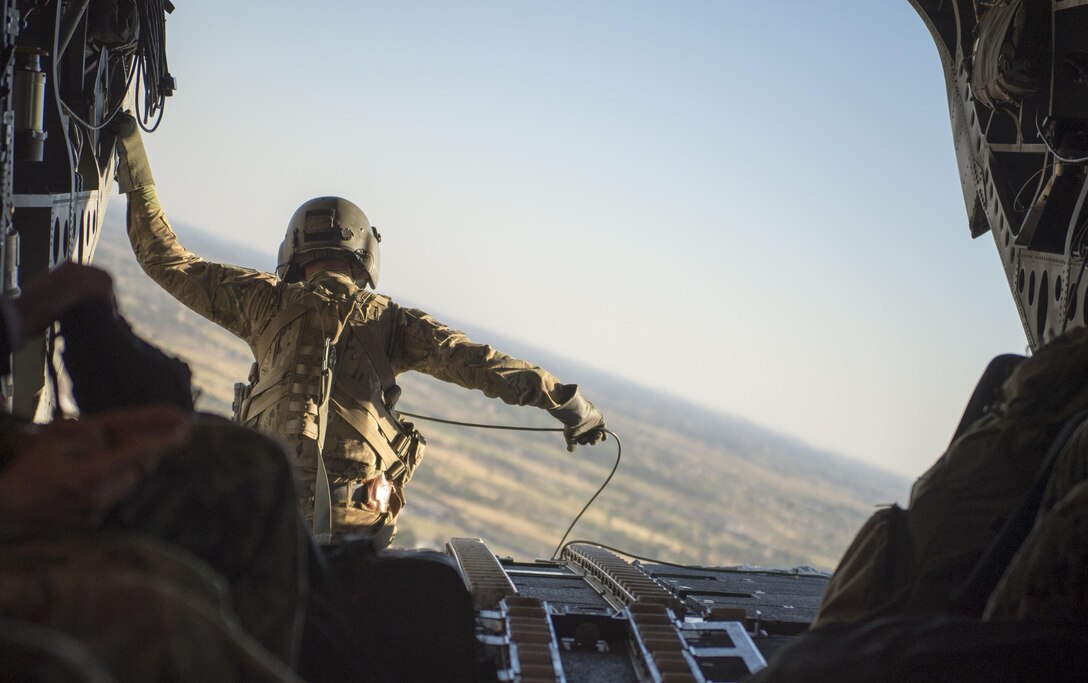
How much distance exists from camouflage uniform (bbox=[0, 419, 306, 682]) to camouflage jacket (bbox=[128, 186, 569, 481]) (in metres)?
3.71

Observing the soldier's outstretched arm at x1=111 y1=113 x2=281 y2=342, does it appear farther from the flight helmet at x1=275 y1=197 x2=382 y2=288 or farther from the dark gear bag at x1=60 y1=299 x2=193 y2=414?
the dark gear bag at x1=60 y1=299 x2=193 y2=414

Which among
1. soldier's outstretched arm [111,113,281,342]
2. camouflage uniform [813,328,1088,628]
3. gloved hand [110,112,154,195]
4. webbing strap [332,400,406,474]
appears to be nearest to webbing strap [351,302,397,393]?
webbing strap [332,400,406,474]

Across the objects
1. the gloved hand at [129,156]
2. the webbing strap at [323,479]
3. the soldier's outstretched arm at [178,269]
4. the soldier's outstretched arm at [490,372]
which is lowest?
the webbing strap at [323,479]

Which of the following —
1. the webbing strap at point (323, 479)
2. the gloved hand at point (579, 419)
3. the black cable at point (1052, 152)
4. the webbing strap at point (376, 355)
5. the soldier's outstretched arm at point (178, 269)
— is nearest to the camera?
the black cable at point (1052, 152)

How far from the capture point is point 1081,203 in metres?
5.70

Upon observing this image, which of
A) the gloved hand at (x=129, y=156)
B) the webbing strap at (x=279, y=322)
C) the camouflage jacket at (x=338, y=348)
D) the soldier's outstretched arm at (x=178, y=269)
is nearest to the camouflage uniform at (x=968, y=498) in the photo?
the camouflage jacket at (x=338, y=348)

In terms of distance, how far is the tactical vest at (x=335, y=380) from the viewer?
21.9ft

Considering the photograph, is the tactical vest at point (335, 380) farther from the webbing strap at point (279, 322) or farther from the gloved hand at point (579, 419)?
the gloved hand at point (579, 419)

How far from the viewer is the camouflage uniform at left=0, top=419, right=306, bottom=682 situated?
2.04m

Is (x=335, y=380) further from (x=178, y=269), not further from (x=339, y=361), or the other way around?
(x=178, y=269)

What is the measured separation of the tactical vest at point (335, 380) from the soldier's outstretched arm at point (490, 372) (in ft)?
0.58

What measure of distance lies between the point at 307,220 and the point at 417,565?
412 centimetres

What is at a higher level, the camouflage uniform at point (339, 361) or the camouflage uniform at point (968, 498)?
the camouflage uniform at point (968, 498)

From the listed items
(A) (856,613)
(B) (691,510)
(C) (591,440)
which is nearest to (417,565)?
(A) (856,613)
